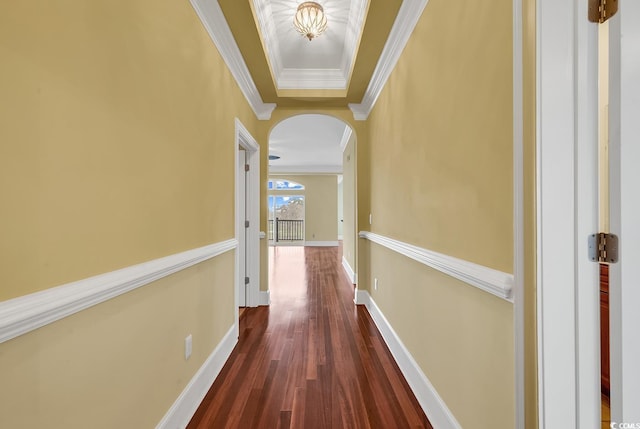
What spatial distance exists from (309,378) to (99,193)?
6.02 feet

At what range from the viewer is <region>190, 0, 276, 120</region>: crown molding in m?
1.97

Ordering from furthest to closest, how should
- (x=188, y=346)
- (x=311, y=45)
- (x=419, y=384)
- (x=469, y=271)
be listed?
(x=311, y=45) < (x=419, y=384) < (x=188, y=346) < (x=469, y=271)

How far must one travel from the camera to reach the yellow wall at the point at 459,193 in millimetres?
1125

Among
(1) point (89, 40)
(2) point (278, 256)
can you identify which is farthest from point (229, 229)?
(2) point (278, 256)

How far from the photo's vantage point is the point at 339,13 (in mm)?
2531

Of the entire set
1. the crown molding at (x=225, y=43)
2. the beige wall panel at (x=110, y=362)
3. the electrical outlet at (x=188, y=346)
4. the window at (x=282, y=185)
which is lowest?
the electrical outlet at (x=188, y=346)

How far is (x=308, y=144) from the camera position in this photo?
7148 mm

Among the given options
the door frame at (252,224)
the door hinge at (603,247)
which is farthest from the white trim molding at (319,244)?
the door hinge at (603,247)

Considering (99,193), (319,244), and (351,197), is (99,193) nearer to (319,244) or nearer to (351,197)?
(351,197)

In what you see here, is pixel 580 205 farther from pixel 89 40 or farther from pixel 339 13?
pixel 339 13

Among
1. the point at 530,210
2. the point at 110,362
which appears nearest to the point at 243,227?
the point at 110,362

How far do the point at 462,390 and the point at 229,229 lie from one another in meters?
2.00

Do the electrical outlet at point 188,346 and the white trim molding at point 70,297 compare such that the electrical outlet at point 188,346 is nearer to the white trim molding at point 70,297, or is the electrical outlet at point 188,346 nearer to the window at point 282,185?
the white trim molding at point 70,297
